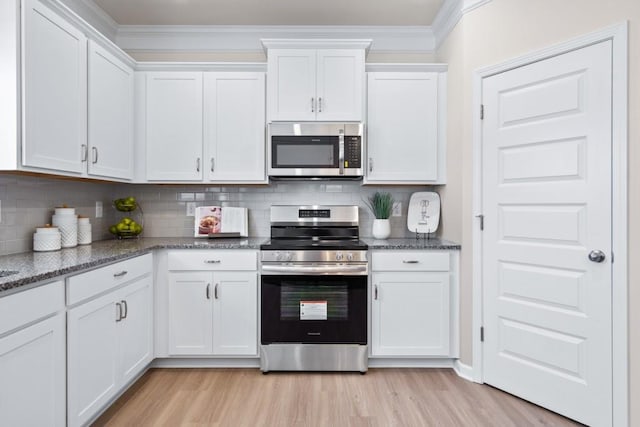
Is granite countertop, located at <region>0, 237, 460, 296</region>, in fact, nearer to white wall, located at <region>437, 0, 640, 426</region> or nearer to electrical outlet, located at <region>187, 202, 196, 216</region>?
electrical outlet, located at <region>187, 202, 196, 216</region>

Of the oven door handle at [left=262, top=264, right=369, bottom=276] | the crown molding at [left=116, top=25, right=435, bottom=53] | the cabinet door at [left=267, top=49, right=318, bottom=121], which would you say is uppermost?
the crown molding at [left=116, top=25, right=435, bottom=53]

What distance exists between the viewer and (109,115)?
2.52m

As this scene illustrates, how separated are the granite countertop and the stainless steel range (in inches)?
9.0

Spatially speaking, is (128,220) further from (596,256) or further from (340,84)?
(596,256)

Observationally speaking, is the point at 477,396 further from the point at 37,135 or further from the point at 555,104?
the point at 37,135

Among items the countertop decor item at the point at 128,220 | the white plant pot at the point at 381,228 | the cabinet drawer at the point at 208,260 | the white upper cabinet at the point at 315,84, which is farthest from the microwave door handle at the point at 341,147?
the countertop decor item at the point at 128,220

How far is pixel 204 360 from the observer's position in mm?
2729

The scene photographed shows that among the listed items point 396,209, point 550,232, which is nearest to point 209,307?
point 396,209

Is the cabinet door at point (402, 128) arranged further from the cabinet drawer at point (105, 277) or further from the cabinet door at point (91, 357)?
the cabinet door at point (91, 357)

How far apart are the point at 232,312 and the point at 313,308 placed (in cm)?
60

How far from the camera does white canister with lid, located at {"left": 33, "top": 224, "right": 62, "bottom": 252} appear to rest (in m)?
2.21

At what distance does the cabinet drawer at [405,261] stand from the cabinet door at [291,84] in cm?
121

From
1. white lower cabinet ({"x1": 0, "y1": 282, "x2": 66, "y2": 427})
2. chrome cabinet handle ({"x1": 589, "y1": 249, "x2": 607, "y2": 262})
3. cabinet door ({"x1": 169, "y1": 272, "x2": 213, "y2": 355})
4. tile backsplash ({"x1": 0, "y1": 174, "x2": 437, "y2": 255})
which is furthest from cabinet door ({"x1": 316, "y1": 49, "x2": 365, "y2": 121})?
white lower cabinet ({"x1": 0, "y1": 282, "x2": 66, "y2": 427})

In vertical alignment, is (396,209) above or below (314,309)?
above
